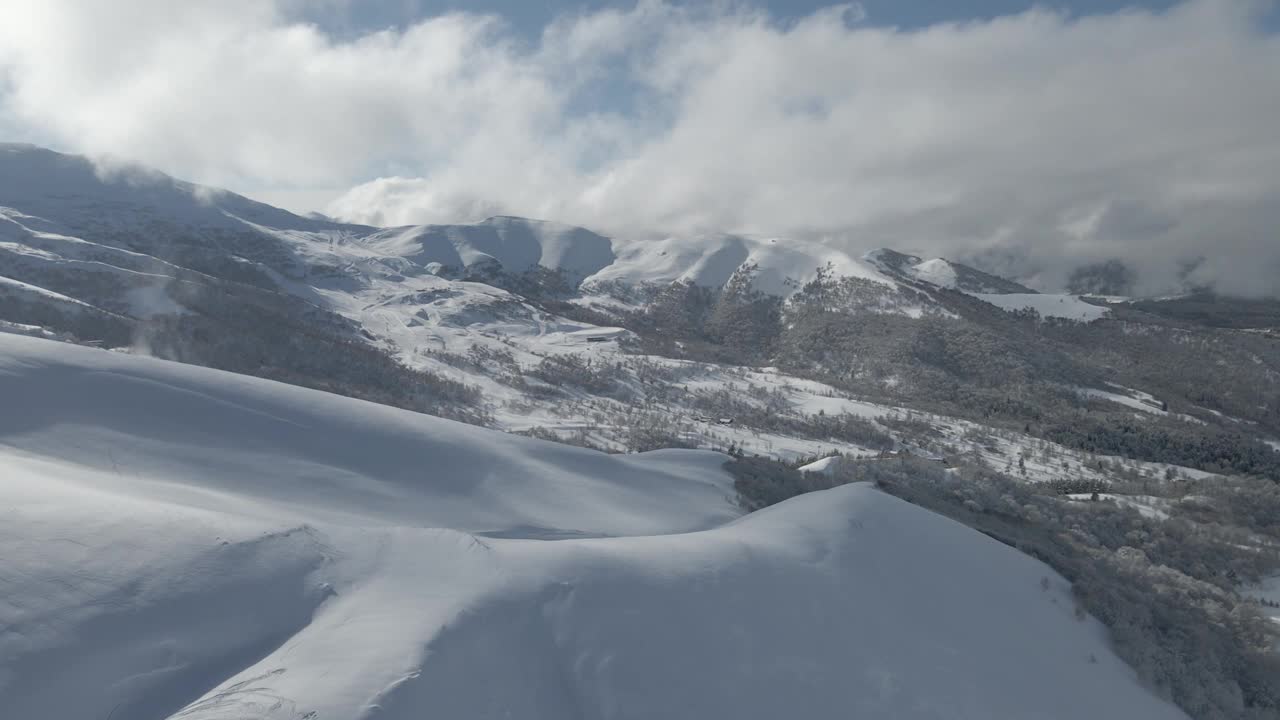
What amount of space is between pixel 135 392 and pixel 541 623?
14.8m

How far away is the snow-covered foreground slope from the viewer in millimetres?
7816

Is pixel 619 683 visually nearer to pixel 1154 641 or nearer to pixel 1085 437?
pixel 1154 641

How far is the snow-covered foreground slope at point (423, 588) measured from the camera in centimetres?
782

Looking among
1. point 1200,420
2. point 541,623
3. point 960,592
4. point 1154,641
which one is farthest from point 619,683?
point 1200,420

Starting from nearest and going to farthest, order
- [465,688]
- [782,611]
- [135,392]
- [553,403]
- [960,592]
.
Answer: [465,688] < [782,611] < [960,592] < [135,392] < [553,403]

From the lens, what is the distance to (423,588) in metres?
9.91

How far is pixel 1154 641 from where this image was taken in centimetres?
1631

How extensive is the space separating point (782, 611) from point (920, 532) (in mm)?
7606

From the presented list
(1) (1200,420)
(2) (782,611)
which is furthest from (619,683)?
(1) (1200,420)

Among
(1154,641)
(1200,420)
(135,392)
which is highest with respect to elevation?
(1200,420)

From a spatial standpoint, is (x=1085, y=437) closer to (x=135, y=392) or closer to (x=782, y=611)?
(x=782, y=611)

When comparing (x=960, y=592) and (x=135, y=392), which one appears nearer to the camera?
(x=960, y=592)

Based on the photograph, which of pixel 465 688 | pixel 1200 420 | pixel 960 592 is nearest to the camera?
pixel 465 688

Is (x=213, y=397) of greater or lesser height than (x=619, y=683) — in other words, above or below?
above
